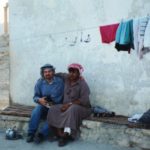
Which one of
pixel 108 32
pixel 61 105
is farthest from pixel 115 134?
pixel 108 32

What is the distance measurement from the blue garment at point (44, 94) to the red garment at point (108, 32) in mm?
1142

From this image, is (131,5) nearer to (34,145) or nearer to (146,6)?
(146,6)

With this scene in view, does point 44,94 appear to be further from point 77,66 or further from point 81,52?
point 81,52

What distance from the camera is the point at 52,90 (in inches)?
299

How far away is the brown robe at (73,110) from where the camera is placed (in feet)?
22.6

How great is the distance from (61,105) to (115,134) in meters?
1.15

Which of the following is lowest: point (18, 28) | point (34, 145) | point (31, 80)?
point (34, 145)

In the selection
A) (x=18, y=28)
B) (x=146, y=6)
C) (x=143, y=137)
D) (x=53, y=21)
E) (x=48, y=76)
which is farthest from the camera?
(x=18, y=28)

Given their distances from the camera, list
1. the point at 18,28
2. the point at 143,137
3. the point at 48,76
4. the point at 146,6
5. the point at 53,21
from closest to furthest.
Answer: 1. the point at 143,137
2. the point at 146,6
3. the point at 48,76
4. the point at 53,21
5. the point at 18,28

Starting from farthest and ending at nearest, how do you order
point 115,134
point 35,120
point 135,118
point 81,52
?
point 81,52 < point 35,120 < point 135,118 < point 115,134

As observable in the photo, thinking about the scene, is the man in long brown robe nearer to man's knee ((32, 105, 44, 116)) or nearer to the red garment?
man's knee ((32, 105, 44, 116))

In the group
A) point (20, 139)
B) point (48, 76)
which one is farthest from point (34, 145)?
point (48, 76)

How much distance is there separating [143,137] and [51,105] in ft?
6.13

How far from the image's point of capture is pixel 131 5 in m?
7.21
